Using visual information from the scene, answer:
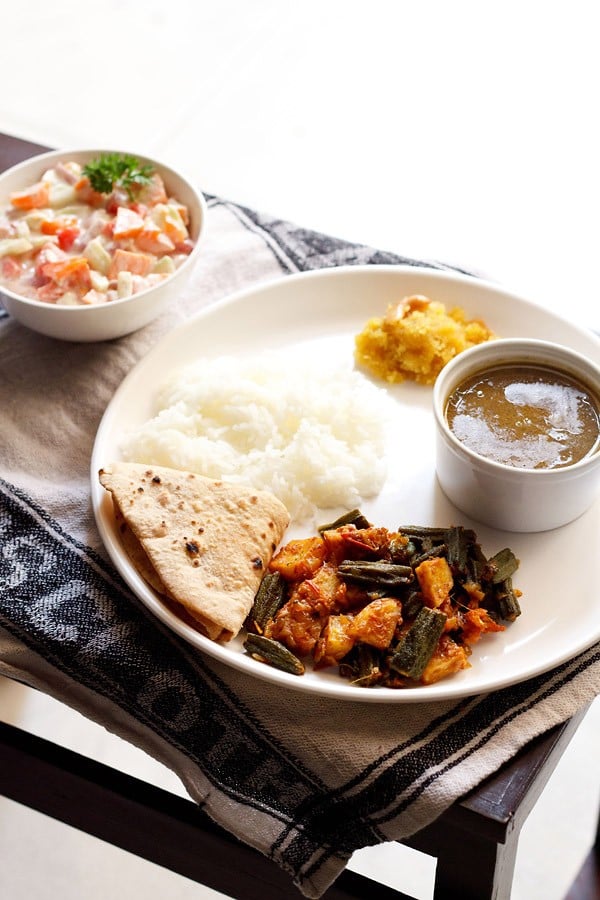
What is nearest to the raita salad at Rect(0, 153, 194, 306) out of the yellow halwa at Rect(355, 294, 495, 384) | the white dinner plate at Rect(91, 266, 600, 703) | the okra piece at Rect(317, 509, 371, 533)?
the white dinner plate at Rect(91, 266, 600, 703)

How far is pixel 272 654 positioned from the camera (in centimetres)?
153

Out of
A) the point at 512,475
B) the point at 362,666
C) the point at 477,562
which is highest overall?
the point at 512,475

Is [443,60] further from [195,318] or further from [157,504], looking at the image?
[157,504]

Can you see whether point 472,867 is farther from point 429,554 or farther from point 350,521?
point 350,521

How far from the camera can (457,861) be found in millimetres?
1477

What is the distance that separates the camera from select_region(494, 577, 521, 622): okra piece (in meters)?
1.57

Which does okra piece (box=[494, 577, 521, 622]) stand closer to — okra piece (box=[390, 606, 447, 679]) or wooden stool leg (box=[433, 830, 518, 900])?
okra piece (box=[390, 606, 447, 679])

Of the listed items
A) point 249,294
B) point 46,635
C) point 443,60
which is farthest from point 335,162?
point 46,635

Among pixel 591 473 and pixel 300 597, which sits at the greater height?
pixel 591 473

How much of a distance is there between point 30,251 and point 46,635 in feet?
2.79

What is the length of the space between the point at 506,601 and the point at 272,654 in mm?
385

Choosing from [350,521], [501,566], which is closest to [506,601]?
[501,566]

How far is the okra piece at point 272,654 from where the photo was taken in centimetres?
151

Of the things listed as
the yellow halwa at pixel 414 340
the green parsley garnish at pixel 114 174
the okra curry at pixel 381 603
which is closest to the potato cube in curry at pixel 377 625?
the okra curry at pixel 381 603
